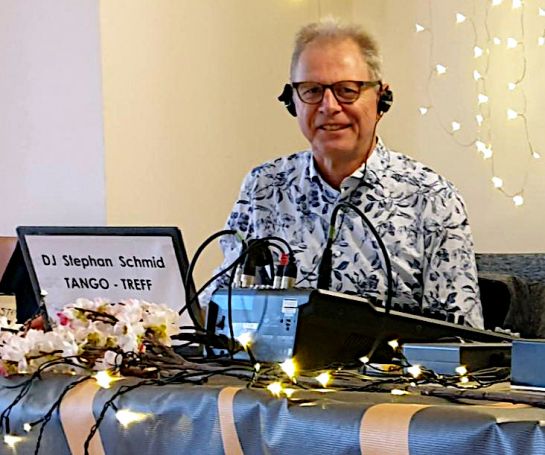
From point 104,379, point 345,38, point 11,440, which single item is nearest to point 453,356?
point 104,379

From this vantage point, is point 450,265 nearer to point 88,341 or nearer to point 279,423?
point 88,341

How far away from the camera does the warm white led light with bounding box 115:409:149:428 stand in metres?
0.88

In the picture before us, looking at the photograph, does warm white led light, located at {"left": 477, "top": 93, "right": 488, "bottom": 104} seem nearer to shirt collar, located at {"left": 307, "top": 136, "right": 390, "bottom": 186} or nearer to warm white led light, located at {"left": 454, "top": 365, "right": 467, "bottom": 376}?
shirt collar, located at {"left": 307, "top": 136, "right": 390, "bottom": 186}

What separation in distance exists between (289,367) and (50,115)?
1749mm

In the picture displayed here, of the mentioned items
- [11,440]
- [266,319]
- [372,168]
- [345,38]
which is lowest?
[11,440]

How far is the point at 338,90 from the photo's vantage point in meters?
1.72

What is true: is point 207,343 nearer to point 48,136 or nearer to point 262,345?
point 262,345

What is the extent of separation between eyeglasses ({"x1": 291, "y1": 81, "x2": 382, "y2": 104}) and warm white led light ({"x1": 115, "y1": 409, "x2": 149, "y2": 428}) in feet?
3.12

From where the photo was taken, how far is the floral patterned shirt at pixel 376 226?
1623 millimetres

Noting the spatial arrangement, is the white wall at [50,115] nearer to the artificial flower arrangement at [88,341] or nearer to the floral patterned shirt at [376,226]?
the floral patterned shirt at [376,226]

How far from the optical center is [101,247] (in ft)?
4.24

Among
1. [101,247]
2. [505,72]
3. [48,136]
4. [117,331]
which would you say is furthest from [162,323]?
[505,72]

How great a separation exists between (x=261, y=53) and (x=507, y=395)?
7.57 ft

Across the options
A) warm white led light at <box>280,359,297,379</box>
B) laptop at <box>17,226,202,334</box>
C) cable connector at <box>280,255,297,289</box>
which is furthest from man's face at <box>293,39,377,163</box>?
warm white led light at <box>280,359,297,379</box>
